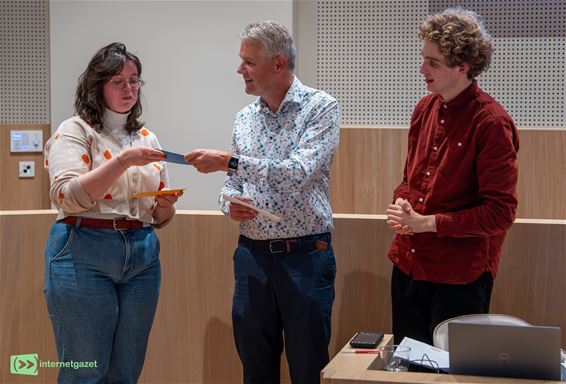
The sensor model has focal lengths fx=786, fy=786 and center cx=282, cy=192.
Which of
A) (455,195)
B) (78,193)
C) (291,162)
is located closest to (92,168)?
(78,193)

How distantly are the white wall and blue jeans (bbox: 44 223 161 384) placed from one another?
201 centimetres

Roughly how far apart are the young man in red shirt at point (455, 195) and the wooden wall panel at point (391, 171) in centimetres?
161

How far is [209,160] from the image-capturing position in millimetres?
2953

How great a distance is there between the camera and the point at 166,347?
386cm

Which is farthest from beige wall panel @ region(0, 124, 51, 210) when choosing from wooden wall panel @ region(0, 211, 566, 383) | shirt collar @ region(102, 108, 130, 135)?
shirt collar @ region(102, 108, 130, 135)

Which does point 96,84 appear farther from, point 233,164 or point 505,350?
point 505,350

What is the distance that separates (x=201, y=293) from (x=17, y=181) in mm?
2312

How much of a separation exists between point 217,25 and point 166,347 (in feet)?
7.14

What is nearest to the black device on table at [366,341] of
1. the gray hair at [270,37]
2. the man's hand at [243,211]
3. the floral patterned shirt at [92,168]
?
the man's hand at [243,211]

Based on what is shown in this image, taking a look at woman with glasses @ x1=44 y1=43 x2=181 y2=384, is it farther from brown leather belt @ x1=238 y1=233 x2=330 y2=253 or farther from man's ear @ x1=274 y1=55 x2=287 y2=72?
man's ear @ x1=274 y1=55 x2=287 y2=72

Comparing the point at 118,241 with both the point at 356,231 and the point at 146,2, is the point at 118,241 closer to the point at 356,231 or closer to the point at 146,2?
the point at 356,231

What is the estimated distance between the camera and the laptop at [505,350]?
2111 millimetres

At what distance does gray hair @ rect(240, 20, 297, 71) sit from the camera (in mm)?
3080

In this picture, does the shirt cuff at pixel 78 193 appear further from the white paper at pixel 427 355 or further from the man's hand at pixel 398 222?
the white paper at pixel 427 355
